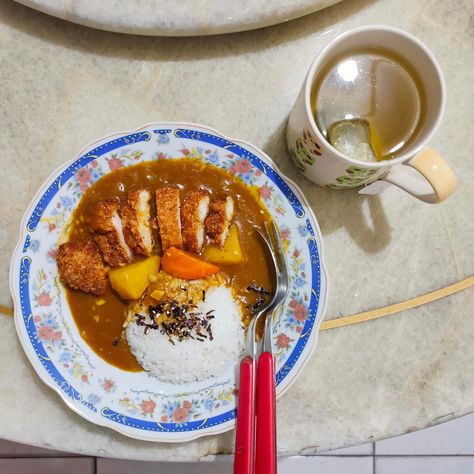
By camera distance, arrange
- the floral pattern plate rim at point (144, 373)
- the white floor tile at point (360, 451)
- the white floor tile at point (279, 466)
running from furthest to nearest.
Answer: the white floor tile at point (360, 451)
the white floor tile at point (279, 466)
the floral pattern plate rim at point (144, 373)

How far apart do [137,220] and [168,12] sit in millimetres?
475

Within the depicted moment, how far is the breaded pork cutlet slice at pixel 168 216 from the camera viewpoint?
3.90 ft

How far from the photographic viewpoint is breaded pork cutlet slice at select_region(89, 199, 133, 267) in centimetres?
118

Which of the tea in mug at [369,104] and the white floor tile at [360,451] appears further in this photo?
the white floor tile at [360,451]

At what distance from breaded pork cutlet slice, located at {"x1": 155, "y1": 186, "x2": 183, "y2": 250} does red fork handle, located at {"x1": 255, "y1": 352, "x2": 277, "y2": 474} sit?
0.33m

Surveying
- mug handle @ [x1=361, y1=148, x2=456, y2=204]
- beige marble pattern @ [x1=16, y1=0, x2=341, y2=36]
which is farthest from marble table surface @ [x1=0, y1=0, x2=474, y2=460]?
mug handle @ [x1=361, y1=148, x2=456, y2=204]

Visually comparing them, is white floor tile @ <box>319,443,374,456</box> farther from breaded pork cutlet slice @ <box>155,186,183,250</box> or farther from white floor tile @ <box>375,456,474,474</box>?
breaded pork cutlet slice @ <box>155,186,183,250</box>

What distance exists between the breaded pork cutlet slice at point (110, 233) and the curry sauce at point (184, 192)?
0.12ft

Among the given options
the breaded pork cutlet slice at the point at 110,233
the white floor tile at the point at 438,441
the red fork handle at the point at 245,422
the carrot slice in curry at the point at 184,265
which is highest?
the breaded pork cutlet slice at the point at 110,233

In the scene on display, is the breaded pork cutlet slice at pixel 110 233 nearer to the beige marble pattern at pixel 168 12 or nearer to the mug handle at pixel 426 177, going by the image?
the beige marble pattern at pixel 168 12

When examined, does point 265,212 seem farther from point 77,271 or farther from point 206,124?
point 77,271

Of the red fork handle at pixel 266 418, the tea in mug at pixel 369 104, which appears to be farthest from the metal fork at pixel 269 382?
the tea in mug at pixel 369 104

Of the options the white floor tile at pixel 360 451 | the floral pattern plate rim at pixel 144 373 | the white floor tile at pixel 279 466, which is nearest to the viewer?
the floral pattern plate rim at pixel 144 373

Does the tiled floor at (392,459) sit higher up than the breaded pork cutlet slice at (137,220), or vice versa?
the breaded pork cutlet slice at (137,220)
